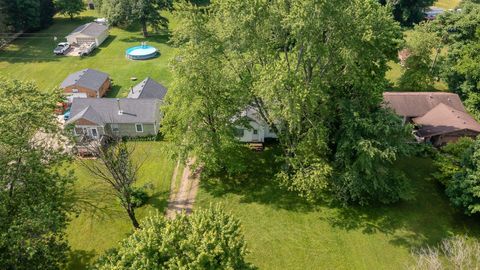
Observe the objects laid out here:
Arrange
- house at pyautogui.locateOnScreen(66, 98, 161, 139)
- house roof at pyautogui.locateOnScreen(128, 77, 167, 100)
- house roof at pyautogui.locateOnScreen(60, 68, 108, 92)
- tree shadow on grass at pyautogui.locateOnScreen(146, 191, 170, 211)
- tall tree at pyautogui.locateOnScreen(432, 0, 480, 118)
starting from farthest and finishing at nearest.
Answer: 1. house roof at pyautogui.locateOnScreen(60, 68, 108, 92)
2. house roof at pyautogui.locateOnScreen(128, 77, 167, 100)
3. tall tree at pyautogui.locateOnScreen(432, 0, 480, 118)
4. house at pyautogui.locateOnScreen(66, 98, 161, 139)
5. tree shadow on grass at pyautogui.locateOnScreen(146, 191, 170, 211)

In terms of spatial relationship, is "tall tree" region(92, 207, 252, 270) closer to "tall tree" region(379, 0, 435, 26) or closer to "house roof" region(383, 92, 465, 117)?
"house roof" region(383, 92, 465, 117)

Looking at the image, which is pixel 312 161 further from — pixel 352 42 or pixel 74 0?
pixel 74 0

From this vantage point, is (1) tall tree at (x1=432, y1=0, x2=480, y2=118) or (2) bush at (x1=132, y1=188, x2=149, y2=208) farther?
(1) tall tree at (x1=432, y1=0, x2=480, y2=118)

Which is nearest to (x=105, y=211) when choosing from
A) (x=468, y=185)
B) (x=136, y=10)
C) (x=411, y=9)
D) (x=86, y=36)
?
(x=468, y=185)

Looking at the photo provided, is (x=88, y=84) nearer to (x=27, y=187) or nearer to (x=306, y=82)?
(x=27, y=187)

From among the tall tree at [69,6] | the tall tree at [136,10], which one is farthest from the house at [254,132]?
the tall tree at [69,6]

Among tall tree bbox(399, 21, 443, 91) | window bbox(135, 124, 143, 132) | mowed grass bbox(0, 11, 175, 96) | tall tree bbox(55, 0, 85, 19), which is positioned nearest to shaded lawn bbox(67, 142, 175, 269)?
window bbox(135, 124, 143, 132)

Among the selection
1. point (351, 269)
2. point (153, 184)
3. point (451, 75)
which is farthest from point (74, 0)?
point (351, 269)
